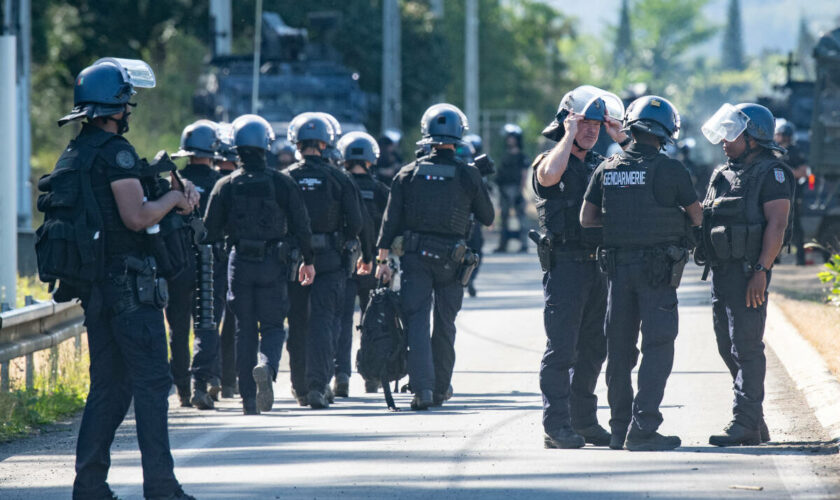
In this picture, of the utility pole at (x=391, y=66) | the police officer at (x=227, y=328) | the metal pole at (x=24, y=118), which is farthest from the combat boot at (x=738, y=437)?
the utility pole at (x=391, y=66)

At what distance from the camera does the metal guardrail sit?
10.2 metres

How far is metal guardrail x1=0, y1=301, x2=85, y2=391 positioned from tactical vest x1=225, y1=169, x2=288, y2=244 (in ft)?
A: 4.04

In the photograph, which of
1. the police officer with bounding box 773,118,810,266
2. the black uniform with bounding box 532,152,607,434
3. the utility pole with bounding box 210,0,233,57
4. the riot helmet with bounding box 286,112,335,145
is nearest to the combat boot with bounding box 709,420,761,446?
the black uniform with bounding box 532,152,607,434

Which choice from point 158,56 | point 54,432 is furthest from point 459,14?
point 54,432

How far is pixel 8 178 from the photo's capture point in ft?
41.1

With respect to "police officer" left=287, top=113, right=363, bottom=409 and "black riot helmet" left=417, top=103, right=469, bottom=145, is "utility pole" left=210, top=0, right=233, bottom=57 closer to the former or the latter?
"police officer" left=287, top=113, right=363, bottom=409

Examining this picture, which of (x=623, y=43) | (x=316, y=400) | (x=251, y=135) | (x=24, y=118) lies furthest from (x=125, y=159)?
(x=623, y=43)

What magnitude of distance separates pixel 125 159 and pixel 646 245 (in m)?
2.87

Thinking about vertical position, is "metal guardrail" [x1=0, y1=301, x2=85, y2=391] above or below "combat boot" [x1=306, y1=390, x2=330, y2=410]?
A: above

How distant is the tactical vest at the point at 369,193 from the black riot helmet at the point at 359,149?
172 mm

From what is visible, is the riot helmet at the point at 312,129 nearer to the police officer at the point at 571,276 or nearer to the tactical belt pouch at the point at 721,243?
the police officer at the point at 571,276

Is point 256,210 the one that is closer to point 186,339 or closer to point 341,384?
point 186,339

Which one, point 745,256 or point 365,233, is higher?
point 365,233

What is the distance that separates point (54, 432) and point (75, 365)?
186 cm
